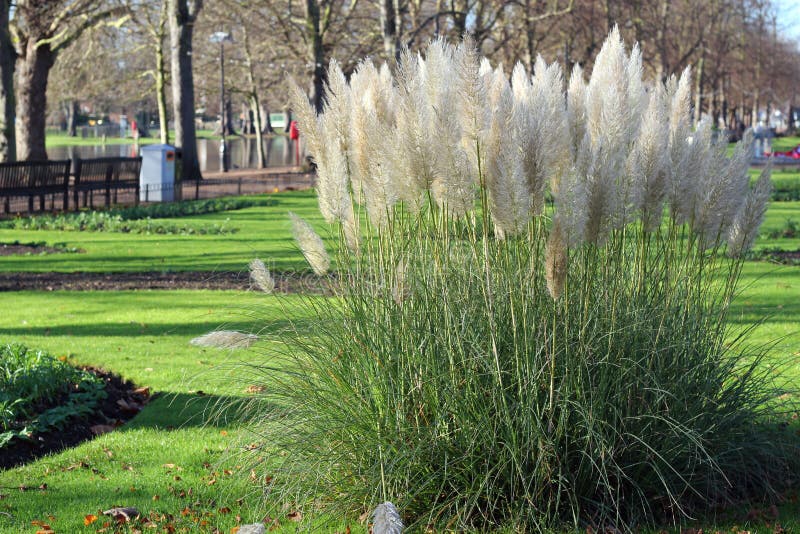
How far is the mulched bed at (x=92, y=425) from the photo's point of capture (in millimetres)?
5823

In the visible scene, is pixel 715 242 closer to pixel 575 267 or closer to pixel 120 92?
pixel 575 267

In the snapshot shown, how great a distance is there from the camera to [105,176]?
22.5 meters

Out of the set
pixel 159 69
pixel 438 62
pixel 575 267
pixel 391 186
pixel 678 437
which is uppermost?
pixel 159 69

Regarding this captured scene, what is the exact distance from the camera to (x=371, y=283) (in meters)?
4.69

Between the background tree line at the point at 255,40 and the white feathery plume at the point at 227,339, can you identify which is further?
the background tree line at the point at 255,40

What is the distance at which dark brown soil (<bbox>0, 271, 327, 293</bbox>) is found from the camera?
1195 cm

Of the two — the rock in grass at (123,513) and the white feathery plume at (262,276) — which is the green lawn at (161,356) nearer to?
the rock in grass at (123,513)

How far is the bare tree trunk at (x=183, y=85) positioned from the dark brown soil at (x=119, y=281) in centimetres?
1481

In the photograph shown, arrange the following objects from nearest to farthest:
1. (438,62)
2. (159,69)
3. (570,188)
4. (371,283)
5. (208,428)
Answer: (570,188)
(438,62)
(371,283)
(208,428)
(159,69)

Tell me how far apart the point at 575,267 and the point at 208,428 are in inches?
107

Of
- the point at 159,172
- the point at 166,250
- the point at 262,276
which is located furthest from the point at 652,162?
the point at 159,172

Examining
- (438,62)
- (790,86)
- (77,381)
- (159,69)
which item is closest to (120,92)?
(159,69)

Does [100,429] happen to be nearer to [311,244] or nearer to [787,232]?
[311,244]

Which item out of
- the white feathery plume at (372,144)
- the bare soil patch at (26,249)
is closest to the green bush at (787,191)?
the bare soil patch at (26,249)
